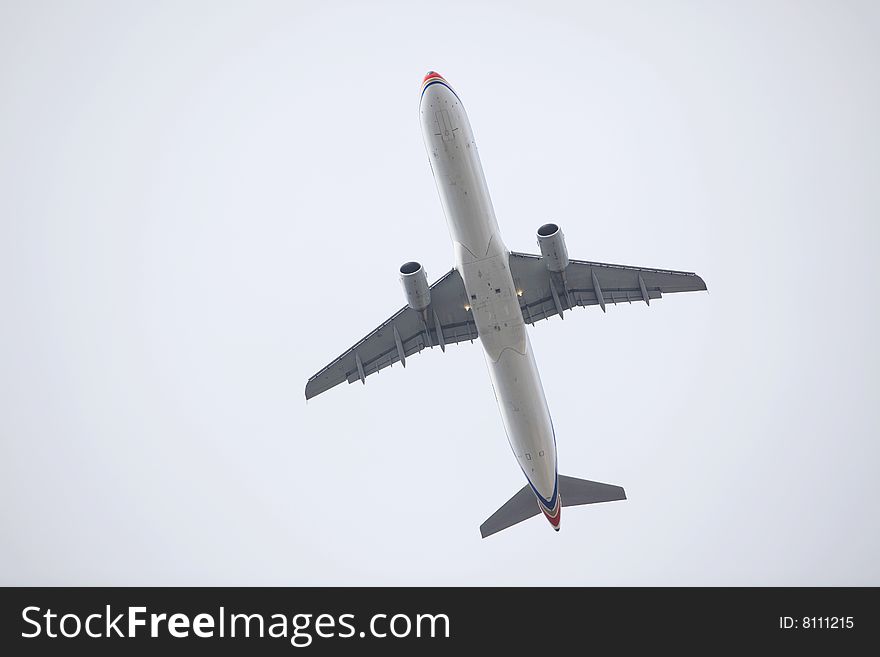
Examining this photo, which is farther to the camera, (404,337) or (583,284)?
(404,337)

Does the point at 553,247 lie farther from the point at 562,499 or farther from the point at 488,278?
the point at 562,499

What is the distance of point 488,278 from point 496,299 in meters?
0.84

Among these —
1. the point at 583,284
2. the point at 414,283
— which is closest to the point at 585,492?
the point at 583,284

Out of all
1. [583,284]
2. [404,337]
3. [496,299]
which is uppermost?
[583,284]

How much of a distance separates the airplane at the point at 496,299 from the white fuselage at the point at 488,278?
35 millimetres

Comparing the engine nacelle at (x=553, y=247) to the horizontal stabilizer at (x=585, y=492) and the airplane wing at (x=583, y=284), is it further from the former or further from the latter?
the horizontal stabilizer at (x=585, y=492)

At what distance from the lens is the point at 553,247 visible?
98.5ft

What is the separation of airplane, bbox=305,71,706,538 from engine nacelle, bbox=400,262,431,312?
4cm

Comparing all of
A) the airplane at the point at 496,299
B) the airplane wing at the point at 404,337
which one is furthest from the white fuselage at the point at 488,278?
the airplane wing at the point at 404,337

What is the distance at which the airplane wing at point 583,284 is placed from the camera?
32031 mm

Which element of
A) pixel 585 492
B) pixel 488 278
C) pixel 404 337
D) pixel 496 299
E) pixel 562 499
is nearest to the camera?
pixel 488 278

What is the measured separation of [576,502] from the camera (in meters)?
34.3
